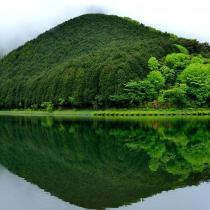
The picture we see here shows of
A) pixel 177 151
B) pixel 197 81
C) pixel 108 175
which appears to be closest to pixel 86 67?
pixel 197 81

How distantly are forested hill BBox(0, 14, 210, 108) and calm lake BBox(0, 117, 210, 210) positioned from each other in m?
64.7

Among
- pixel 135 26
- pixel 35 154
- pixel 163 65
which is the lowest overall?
pixel 35 154

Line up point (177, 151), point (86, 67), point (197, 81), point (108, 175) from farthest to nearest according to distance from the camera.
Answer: point (86, 67), point (197, 81), point (177, 151), point (108, 175)

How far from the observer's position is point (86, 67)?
11669 centimetres

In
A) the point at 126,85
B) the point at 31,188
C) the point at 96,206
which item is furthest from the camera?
the point at 126,85

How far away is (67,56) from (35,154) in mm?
152086

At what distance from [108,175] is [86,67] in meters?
96.2

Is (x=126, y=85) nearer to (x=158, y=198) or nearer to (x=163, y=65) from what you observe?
(x=163, y=65)

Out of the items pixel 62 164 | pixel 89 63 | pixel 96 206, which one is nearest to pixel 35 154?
pixel 62 164

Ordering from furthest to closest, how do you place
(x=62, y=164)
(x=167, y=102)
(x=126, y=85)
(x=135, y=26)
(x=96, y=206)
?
(x=135, y=26) < (x=126, y=85) < (x=167, y=102) < (x=62, y=164) < (x=96, y=206)

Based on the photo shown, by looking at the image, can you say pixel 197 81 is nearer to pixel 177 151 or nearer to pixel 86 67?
pixel 86 67

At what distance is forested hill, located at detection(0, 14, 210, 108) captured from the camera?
10269 centimetres

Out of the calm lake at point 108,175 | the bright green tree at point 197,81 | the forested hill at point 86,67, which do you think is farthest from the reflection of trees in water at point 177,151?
the forested hill at point 86,67

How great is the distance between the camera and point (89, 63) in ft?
388
